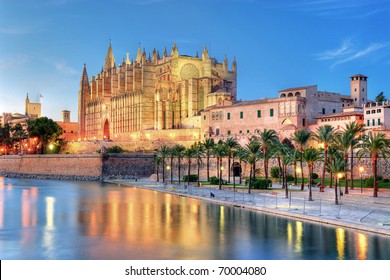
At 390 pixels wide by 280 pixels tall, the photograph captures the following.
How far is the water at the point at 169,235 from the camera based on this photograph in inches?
762

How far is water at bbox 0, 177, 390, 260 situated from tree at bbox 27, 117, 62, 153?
5334 cm

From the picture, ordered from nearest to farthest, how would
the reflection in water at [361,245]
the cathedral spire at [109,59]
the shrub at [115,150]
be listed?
the reflection in water at [361,245], the shrub at [115,150], the cathedral spire at [109,59]

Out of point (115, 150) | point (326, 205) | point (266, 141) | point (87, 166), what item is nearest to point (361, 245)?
point (326, 205)

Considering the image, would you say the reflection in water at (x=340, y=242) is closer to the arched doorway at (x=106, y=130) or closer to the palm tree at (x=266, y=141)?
the palm tree at (x=266, y=141)

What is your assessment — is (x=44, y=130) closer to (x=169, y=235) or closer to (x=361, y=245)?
(x=169, y=235)

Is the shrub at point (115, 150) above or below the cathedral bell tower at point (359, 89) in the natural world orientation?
below

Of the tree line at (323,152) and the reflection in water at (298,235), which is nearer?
the reflection in water at (298,235)

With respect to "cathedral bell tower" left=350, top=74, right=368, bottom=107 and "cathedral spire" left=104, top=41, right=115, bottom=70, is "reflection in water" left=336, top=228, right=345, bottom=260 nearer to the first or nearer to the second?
"cathedral bell tower" left=350, top=74, right=368, bottom=107

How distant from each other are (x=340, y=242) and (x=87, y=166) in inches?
2068

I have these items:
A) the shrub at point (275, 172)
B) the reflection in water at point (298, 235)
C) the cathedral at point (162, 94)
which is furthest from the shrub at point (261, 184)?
the cathedral at point (162, 94)

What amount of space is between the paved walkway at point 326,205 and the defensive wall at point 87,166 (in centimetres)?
2632

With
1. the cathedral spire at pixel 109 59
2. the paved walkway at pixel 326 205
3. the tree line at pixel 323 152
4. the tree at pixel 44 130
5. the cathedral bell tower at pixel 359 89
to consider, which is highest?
the cathedral spire at pixel 109 59

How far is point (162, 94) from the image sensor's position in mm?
85188
